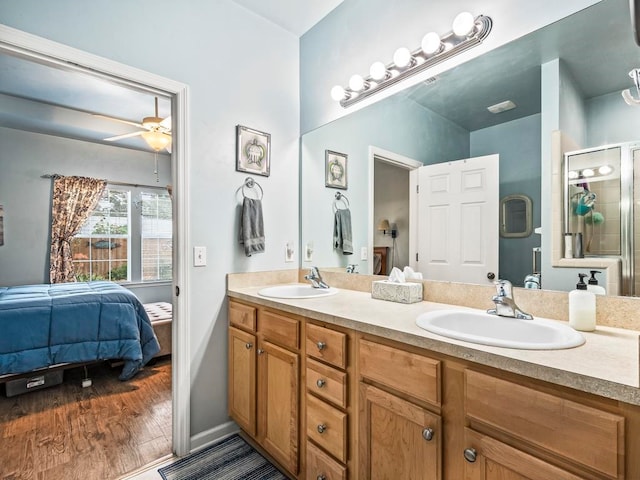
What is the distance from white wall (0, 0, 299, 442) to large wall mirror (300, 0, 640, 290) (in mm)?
518

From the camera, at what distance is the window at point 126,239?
4512mm

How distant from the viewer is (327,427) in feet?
4.30

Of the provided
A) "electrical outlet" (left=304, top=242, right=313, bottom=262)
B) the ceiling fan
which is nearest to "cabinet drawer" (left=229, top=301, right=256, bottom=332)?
"electrical outlet" (left=304, top=242, right=313, bottom=262)

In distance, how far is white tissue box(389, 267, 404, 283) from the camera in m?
1.67

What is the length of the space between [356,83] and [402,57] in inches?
12.4

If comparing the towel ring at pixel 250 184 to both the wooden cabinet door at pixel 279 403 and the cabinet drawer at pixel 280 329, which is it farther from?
Answer: the wooden cabinet door at pixel 279 403

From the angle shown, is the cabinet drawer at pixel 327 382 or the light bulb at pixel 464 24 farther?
the light bulb at pixel 464 24

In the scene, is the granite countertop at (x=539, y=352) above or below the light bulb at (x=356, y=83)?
below

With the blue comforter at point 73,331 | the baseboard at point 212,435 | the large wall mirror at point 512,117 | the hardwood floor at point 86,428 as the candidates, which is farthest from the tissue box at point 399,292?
the blue comforter at point 73,331

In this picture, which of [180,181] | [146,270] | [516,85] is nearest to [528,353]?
[516,85]

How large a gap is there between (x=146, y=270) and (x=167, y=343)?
1.99 meters

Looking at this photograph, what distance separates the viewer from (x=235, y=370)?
191 centimetres

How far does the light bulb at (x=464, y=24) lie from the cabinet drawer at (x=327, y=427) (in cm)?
165

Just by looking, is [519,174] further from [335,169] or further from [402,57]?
[335,169]
